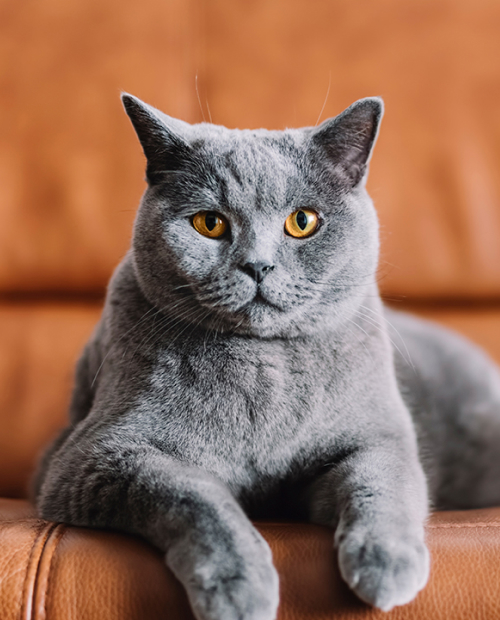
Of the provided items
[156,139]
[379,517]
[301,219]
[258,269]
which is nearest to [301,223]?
[301,219]

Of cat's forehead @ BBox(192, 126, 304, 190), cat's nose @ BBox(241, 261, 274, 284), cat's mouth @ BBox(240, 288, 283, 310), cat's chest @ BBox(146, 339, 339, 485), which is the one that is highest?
cat's forehead @ BBox(192, 126, 304, 190)

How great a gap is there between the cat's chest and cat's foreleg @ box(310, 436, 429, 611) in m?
0.07

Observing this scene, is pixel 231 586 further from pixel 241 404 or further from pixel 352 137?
pixel 352 137

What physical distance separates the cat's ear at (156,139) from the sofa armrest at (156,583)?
490 millimetres

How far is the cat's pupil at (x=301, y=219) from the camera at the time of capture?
0.78m

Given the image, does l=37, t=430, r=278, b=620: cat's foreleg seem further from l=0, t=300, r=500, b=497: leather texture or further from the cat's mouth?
l=0, t=300, r=500, b=497: leather texture

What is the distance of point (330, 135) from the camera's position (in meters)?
0.80

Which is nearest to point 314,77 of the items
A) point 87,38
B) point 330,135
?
point 87,38

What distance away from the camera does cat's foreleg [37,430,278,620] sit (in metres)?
0.56

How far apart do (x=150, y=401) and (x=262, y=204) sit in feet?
0.97

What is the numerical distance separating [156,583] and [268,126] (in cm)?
111

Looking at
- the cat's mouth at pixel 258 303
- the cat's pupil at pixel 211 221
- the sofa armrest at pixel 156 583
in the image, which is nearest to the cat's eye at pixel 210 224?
the cat's pupil at pixel 211 221

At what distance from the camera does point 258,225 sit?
746 mm

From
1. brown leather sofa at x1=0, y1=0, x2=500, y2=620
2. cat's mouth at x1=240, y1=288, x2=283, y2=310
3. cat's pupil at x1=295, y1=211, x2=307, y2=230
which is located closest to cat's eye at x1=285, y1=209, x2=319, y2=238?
cat's pupil at x1=295, y1=211, x2=307, y2=230
